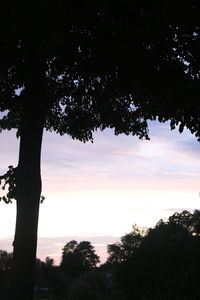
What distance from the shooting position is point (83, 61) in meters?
13.4

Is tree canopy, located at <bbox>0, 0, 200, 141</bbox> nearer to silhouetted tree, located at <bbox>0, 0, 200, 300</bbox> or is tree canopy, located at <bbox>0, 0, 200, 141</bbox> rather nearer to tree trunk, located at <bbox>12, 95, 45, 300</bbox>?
silhouetted tree, located at <bbox>0, 0, 200, 300</bbox>

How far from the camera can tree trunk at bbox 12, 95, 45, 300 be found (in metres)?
12.6

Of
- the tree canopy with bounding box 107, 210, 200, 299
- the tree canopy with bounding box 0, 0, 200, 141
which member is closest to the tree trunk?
the tree canopy with bounding box 0, 0, 200, 141

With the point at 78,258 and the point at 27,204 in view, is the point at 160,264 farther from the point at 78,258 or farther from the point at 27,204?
the point at 78,258

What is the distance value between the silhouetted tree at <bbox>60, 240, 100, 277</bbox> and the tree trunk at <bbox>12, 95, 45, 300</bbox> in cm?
15290

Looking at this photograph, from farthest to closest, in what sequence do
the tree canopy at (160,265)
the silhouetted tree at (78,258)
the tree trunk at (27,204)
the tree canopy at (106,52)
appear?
the silhouetted tree at (78,258) → the tree canopy at (160,265) → the tree trunk at (27,204) → the tree canopy at (106,52)

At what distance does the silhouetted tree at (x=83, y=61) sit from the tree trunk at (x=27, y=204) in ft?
0.08

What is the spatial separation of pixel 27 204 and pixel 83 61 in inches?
159

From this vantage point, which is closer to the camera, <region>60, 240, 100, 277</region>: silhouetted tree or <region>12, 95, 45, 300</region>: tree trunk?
<region>12, 95, 45, 300</region>: tree trunk

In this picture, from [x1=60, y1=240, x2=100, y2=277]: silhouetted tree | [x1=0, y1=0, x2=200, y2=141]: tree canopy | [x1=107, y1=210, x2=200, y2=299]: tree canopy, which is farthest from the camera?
[x1=60, y1=240, x2=100, y2=277]: silhouetted tree

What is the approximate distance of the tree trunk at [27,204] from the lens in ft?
41.4

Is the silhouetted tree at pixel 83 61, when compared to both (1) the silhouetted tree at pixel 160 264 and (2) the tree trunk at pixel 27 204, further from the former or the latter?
(1) the silhouetted tree at pixel 160 264

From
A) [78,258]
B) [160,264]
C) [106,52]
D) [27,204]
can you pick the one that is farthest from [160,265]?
[78,258]

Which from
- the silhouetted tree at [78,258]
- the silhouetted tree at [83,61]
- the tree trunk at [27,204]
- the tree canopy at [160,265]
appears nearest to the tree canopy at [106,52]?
the silhouetted tree at [83,61]
